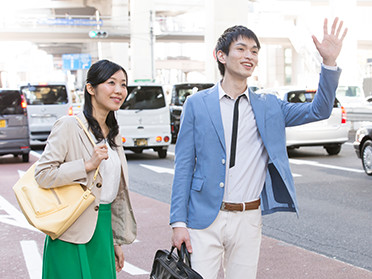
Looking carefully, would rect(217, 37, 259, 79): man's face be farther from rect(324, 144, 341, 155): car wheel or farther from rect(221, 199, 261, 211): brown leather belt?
rect(324, 144, 341, 155): car wheel

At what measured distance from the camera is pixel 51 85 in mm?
20281

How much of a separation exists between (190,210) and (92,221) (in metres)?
0.51

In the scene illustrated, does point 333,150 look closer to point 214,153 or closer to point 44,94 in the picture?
point 44,94

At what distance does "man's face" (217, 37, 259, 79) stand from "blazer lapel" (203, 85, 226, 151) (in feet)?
0.54

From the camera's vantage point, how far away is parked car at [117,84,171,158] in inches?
620

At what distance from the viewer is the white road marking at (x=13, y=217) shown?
8219 millimetres

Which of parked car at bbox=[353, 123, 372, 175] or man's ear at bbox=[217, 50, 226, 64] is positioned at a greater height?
man's ear at bbox=[217, 50, 226, 64]

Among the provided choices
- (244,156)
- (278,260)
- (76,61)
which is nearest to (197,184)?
(244,156)

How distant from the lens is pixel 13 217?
880cm

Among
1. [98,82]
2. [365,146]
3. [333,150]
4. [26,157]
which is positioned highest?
[98,82]

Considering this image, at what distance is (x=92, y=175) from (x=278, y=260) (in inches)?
136

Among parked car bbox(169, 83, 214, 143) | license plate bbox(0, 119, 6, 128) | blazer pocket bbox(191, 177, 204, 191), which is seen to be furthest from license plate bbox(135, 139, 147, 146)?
blazer pocket bbox(191, 177, 204, 191)

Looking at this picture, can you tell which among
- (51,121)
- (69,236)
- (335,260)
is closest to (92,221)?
(69,236)

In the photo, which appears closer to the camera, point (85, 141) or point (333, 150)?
point (85, 141)
